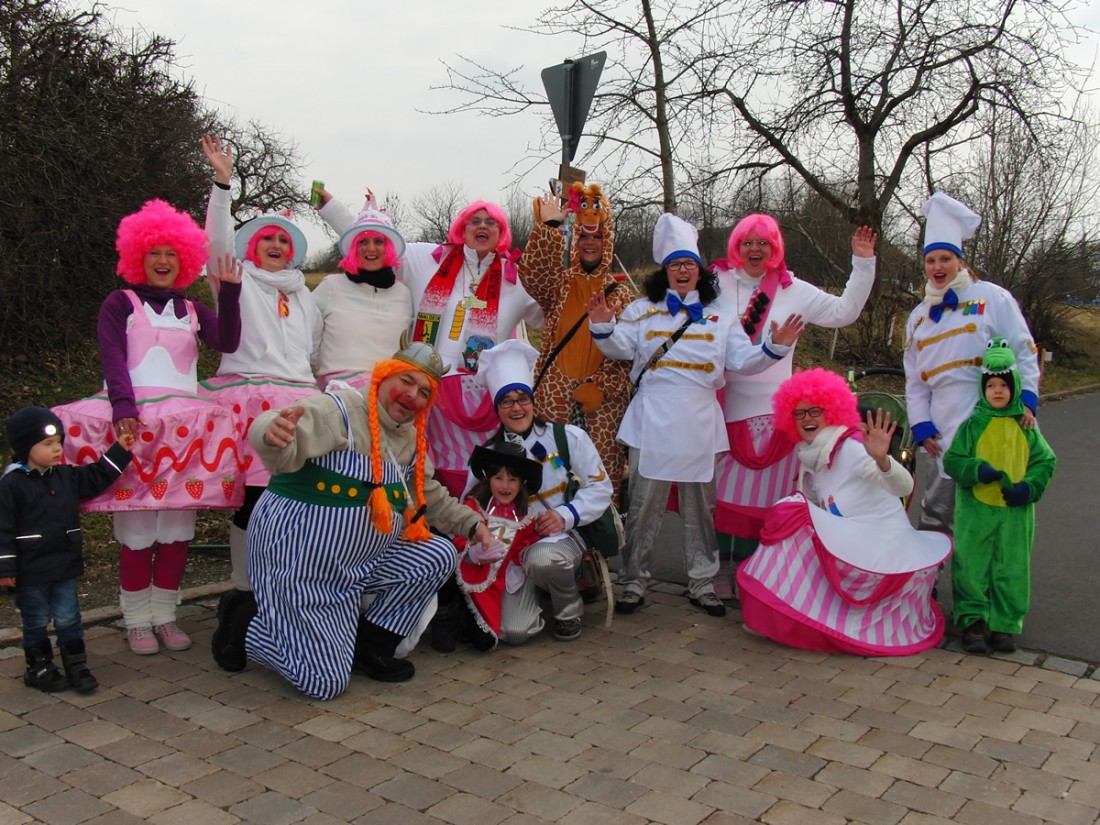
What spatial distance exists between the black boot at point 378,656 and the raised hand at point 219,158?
2049mm

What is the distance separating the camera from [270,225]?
451 cm

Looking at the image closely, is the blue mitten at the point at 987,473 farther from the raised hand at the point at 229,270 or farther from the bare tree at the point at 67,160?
the bare tree at the point at 67,160

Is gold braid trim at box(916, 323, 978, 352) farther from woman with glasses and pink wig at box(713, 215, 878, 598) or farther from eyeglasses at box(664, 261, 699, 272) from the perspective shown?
eyeglasses at box(664, 261, 699, 272)

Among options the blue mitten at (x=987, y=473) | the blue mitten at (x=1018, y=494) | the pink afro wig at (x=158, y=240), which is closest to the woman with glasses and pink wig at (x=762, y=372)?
the blue mitten at (x=987, y=473)

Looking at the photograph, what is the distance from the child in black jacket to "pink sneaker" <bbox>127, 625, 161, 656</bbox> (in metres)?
0.39

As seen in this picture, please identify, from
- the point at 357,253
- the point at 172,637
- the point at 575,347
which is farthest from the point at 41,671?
the point at 575,347

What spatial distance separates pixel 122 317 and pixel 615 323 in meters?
2.30

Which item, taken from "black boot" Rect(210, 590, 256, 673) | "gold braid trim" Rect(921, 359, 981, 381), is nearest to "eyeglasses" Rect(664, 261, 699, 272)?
"gold braid trim" Rect(921, 359, 981, 381)

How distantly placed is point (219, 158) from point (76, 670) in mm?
2260

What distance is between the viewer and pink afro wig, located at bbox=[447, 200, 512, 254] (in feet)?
16.1

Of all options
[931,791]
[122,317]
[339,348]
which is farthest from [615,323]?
[931,791]

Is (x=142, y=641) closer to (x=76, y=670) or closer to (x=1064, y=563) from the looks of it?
(x=76, y=670)

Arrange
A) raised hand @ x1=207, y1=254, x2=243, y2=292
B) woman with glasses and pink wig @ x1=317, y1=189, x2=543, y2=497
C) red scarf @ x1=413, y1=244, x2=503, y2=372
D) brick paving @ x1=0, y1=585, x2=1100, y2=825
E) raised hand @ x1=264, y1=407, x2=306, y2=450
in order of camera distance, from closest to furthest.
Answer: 1. brick paving @ x1=0, y1=585, x2=1100, y2=825
2. raised hand @ x1=264, y1=407, x2=306, y2=450
3. raised hand @ x1=207, y1=254, x2=243, y2=292
4. woman with glasses and pink wig @ x1=317, y1=189, x2=543, y2=497
5. red scarf @ x1=413, y1=244, x2=503, y2=372

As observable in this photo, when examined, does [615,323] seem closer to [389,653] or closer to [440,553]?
[440,553]
